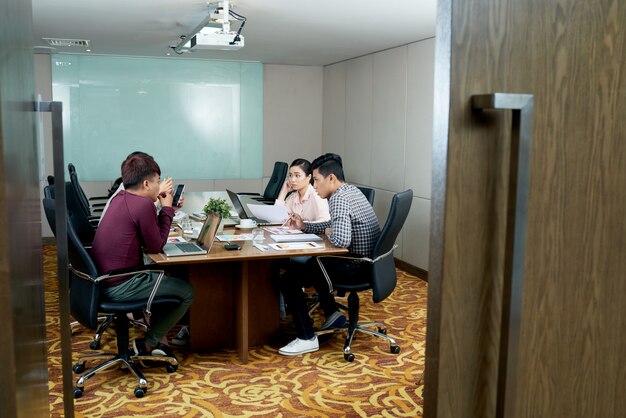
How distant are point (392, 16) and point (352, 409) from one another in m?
3.58

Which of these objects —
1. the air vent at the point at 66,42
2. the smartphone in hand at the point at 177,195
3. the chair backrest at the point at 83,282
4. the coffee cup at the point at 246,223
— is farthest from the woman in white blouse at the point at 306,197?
the air vent at the point at 66,42

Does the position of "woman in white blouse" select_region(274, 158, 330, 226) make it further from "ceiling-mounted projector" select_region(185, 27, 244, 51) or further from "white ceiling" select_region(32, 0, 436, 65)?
"white ceiling" select_region(32, 0, 436, 65)

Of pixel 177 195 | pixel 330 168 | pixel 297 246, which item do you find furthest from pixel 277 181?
pixel 297 246

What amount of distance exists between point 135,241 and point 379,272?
1.70m

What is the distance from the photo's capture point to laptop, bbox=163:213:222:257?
4172 millimetres

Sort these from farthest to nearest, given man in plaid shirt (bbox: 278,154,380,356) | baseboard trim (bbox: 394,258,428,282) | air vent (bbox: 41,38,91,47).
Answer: air vent (bbox: 41,38,91,47) < baseboard trim (bbox: 394,258,428,282) < man in plaid shirt (bbox: 278,154,380,356)

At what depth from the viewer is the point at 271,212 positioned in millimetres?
5469

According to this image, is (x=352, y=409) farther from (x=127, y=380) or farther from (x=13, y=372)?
(x=13, y=372)

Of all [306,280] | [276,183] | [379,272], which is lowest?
[306,280]

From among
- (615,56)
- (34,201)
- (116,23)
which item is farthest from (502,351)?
(116,23)

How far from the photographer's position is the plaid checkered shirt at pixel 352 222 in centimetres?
438

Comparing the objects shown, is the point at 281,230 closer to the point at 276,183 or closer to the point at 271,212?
the point at 271,212

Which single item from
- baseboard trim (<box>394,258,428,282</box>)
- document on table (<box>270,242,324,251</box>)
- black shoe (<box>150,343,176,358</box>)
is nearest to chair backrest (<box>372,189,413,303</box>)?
document on table (<box>270,242,324,251</box>)

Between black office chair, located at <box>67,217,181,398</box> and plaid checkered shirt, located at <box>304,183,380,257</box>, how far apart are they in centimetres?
122
